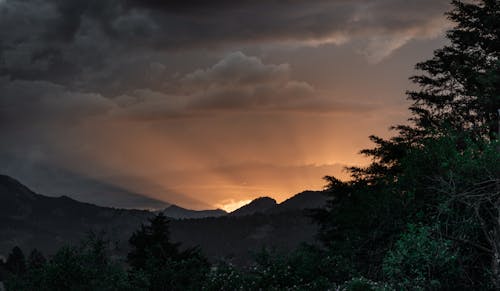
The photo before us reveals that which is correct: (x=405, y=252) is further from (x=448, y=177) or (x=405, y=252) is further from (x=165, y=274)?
(x=165, y=274)

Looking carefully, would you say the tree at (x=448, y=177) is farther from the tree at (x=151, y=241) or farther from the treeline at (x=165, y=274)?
the tree at (x=151, y=241)

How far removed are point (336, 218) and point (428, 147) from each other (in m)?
16.8

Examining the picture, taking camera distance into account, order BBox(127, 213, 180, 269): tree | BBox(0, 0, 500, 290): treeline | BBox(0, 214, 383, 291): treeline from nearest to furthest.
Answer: BBox(0, 0, 500, 290): treeline
BBox(0, 214, 383, 291): treeline
BBox(127, 213, 180, 269): tree

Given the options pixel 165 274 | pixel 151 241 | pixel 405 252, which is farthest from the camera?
pixel 151 241

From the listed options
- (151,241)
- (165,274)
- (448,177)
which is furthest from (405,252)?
(151,241)

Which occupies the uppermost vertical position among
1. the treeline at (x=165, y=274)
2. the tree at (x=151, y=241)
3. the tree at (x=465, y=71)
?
the tree at (x=465, y=71)

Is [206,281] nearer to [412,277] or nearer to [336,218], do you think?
[412,277]

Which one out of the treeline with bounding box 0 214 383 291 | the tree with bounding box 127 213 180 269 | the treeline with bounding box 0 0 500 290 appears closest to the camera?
the treeline with bounding box 0 0 500 290

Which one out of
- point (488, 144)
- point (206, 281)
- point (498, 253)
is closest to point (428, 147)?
point (488, 144)

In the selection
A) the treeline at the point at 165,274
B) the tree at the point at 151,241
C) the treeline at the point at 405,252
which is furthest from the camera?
the tree at the point at 151,241

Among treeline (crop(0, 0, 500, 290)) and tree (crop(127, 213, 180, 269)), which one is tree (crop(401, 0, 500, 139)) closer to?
treeline (crop(0, 0, 500, 290))

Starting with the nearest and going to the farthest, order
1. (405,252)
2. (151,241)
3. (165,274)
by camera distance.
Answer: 1. (405,252)
2. (165,274)
3. (151,241)

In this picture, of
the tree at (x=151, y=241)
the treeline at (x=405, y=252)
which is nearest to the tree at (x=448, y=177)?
the treeline at (x=405, y=252)

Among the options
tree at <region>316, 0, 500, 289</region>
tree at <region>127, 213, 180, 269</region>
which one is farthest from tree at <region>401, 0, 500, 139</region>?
tree at <region>127, 213, 180, 269</region>
